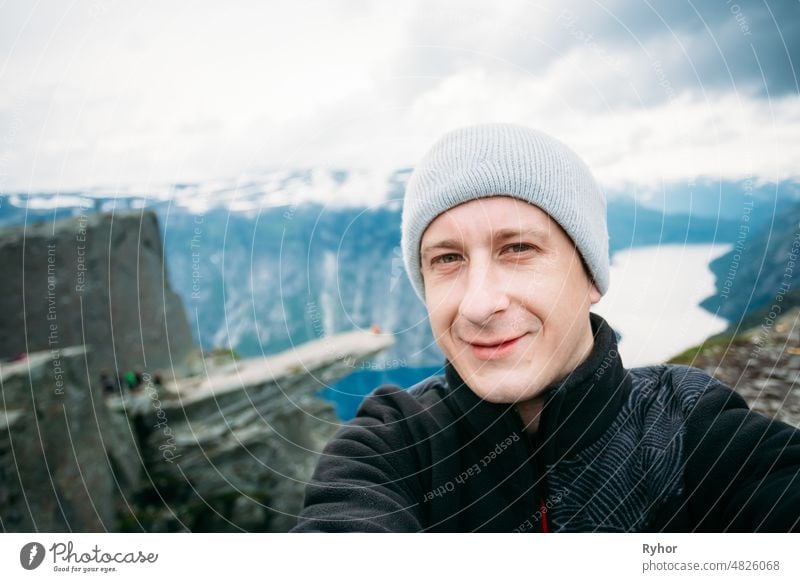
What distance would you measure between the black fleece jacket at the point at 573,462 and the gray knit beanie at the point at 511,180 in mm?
161

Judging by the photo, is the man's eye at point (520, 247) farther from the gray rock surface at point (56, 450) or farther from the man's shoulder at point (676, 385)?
the gray rock surface at point (56, 450)

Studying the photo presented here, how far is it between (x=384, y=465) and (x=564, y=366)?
0.94 feet

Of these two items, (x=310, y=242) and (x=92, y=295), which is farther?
(x=92, y=295)

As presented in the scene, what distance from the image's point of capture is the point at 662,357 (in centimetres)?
98

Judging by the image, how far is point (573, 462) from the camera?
79 centimetres

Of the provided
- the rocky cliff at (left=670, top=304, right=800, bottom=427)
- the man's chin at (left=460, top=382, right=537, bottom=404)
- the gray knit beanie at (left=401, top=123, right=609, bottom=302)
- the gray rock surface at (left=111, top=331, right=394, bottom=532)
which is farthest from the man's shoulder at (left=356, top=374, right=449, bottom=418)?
the gray rock surface at (left=111, top=331, right=394, bottom=532)

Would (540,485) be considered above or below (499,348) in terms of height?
below

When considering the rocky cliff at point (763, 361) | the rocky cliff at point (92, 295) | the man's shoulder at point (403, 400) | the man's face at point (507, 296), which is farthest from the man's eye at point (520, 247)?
the rocky cliff at point (92, 295)

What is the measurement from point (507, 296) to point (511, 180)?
0.15 metres

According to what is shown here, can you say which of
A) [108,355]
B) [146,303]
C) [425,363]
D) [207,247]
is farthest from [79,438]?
[425,363]

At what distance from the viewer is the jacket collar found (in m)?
0.78

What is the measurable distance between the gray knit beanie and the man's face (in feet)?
0.06

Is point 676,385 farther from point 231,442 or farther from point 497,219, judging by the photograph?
point 231,442

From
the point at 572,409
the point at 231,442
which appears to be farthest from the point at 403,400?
the point at 231,442
